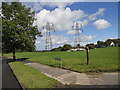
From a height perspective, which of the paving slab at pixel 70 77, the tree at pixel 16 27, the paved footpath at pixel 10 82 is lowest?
the paved footpath at pixel 10 82

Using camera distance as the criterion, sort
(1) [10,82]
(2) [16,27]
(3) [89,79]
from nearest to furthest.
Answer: (3) [89,79] < (1) [10,82] < (2) [16,27]

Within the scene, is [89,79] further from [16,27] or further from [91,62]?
[16,27]

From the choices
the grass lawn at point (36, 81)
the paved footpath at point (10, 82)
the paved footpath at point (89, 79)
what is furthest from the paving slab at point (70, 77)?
the paved footpath at point (10, 82)

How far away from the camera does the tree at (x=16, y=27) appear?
15.4 metres

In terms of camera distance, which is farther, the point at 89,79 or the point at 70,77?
the point at 70,77

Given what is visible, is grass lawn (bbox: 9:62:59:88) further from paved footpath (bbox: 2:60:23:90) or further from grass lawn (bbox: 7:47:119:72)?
grass lawn (bbox: 7:47:119:72)

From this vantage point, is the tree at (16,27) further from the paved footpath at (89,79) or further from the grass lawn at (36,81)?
the paved footpath at (89,79)

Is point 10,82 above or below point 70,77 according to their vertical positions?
below

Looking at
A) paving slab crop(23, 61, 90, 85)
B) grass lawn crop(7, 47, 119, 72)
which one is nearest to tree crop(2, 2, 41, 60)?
grass lawn crop(7, 47, 119, 72)

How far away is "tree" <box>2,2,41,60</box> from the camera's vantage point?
15391 millimetres

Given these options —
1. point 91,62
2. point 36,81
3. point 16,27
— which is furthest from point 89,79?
point 16,27

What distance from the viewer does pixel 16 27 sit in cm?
1568

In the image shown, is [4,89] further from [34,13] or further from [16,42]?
[34,13]

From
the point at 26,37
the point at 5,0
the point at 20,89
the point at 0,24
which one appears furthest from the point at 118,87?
the point at 5,0
